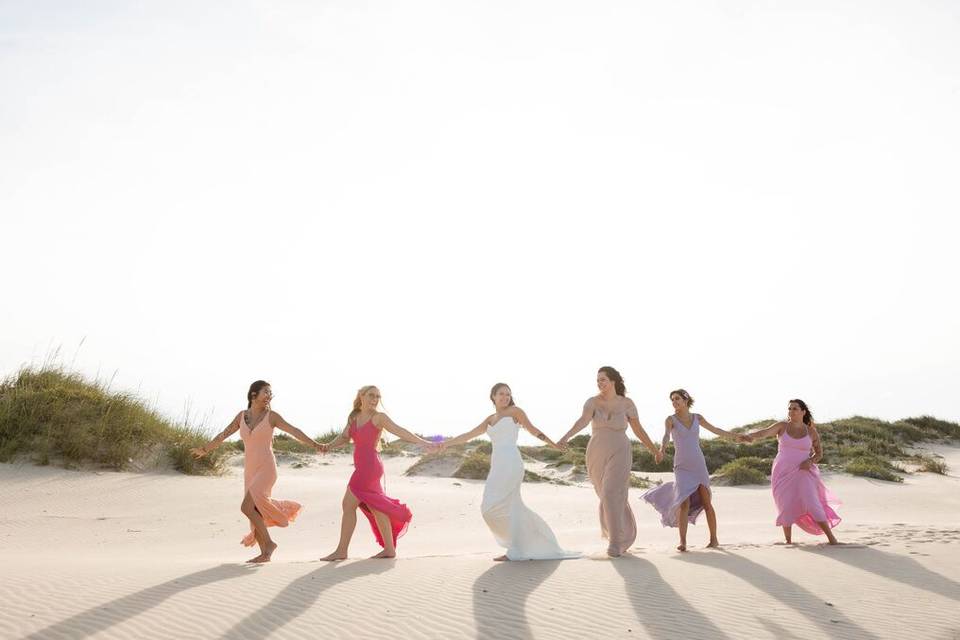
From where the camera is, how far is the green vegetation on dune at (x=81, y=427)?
16.3 metres

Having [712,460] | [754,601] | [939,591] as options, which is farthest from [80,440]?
[712,460]

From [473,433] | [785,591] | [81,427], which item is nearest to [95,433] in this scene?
[81,427]

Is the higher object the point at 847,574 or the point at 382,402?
the point at 382,402

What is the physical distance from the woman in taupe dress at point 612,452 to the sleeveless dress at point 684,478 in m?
0.73

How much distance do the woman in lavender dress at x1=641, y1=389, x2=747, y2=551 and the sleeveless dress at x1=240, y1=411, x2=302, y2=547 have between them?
488 centimetres

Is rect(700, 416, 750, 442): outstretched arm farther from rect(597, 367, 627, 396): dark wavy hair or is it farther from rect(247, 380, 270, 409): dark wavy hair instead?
rect(247, 380, 270, 409): dark wavy hair

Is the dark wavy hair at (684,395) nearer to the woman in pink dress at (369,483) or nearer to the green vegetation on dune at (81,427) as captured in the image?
the woman in pink dress at (369,483)

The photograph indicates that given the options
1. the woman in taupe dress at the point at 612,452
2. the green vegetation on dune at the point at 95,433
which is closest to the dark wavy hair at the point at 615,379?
the woman in taupe dress at the point at 612,452

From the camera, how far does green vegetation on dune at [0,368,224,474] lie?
53.5ft

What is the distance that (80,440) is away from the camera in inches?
646

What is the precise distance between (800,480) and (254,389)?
749 cm

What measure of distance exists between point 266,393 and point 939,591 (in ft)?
25.2

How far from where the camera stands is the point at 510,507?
9.94m

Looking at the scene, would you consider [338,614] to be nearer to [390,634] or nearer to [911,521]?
[390,634]
